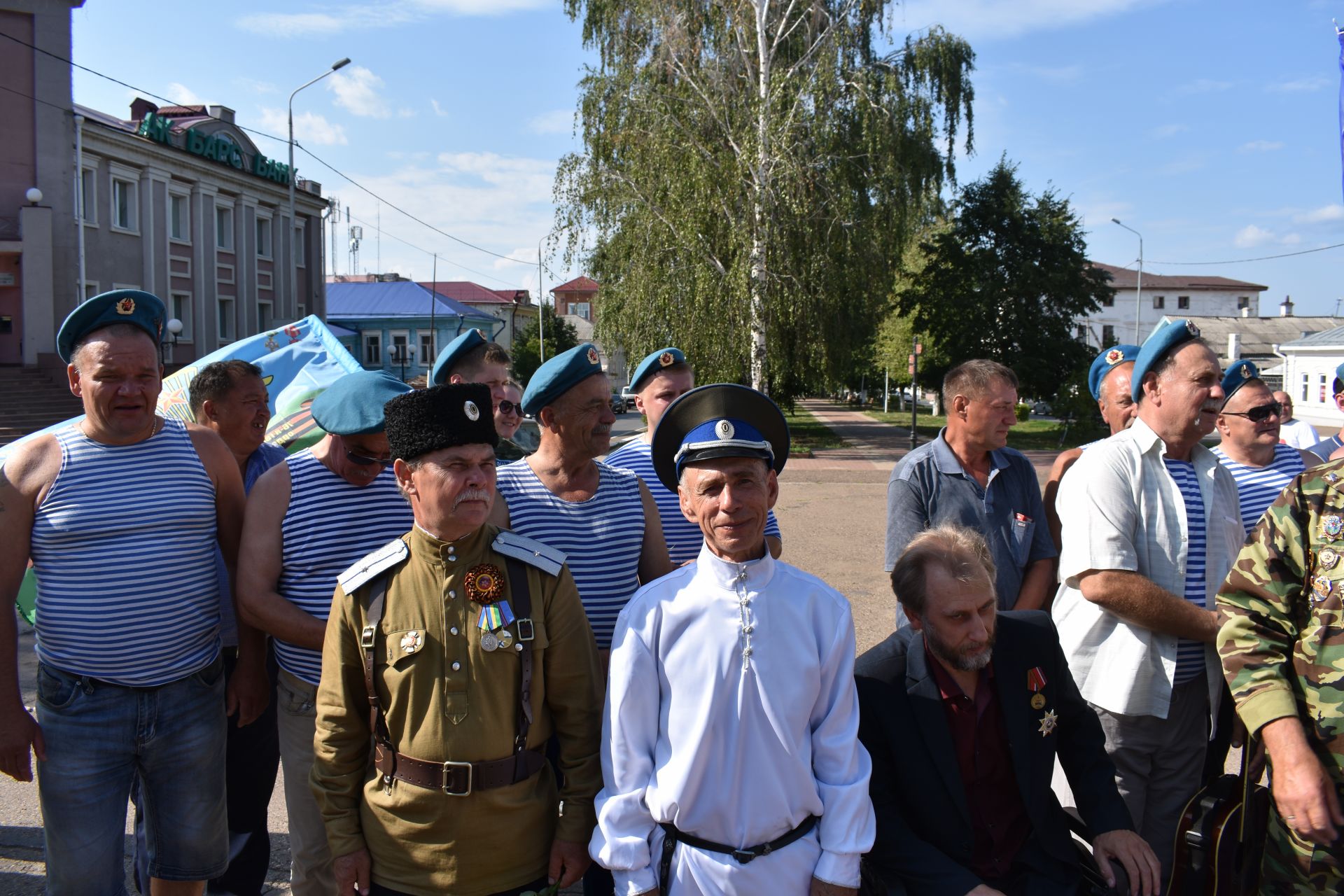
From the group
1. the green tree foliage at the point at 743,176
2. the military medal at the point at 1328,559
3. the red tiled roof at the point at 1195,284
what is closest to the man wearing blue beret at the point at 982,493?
the military medal at the point at 1328,559

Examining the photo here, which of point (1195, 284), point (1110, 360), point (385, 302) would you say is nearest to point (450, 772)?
point (1110, 360)

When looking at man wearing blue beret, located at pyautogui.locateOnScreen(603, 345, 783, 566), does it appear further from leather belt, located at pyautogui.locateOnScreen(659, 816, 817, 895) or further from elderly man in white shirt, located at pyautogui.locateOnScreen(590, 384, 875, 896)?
leather belt, located at pyautogui.locateOnScreen(659, 816, 817, 895)

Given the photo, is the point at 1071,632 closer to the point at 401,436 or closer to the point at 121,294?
the point at 401,436

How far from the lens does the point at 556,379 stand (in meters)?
3.05

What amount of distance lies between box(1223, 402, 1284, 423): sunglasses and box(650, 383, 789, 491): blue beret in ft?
9.86

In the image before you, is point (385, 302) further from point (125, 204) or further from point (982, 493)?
point (982, 493)

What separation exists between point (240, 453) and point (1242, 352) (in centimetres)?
6855

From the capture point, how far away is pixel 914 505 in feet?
12.3

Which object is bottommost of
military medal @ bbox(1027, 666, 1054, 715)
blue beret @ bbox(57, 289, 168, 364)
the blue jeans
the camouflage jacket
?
the blue jeans

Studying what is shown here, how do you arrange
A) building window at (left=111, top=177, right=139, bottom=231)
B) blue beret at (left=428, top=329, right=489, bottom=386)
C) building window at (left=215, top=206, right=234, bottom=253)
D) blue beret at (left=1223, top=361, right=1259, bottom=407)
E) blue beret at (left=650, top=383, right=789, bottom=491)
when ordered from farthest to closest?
building window at (left=215, top=206, right=234, bottom=253) < building window at (left=111, top=177, right=139, bottom=231) < blue beret at (left=1223, top=361, right=1259, bottom=407) < blue beret at (left=428, top=329, right=489, bottom=386) < blue beret at (left=650, top=383, right=789, bottom=491)

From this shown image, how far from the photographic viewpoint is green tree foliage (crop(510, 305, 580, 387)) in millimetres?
50219

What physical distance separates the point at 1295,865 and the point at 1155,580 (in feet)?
3.28

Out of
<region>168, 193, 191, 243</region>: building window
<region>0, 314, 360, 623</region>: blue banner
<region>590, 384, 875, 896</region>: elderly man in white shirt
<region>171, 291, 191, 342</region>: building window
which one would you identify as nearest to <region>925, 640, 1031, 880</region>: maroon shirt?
<region>590, 384, 875, 896</region>: elderly man in white shirt

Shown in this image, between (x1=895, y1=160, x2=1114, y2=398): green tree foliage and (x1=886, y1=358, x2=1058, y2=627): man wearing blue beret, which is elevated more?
(x1=895, y1=160, x2=1114, y2=398): green tree foliage
